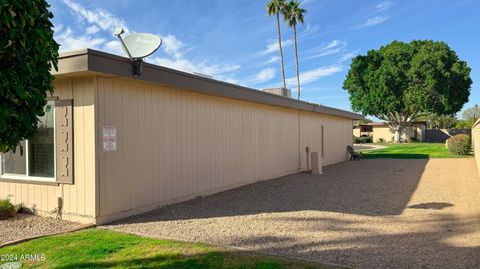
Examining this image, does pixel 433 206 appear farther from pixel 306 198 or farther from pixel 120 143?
pixel 120 143

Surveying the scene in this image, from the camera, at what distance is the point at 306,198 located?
29.4 ft

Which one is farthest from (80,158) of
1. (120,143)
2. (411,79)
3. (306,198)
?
(411,79)

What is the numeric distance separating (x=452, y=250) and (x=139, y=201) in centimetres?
535

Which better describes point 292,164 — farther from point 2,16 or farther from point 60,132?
point 2,16

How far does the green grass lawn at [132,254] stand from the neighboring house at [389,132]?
46.2 m

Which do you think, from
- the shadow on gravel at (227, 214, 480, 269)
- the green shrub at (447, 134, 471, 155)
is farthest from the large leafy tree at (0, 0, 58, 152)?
the green shrub at (447, 134, 471, 155)

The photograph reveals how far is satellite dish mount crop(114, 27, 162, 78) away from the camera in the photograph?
21.6 ft

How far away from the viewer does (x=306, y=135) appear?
51.3 ft

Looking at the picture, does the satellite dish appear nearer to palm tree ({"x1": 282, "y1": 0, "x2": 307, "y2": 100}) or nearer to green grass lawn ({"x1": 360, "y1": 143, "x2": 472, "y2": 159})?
green grass lawn ({"x1": 360, "y1": 143, "x2": 472, "y2": 159})

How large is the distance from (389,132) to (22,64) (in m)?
54.0

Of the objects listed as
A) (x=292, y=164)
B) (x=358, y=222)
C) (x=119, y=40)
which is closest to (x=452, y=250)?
(x=358, y=222)

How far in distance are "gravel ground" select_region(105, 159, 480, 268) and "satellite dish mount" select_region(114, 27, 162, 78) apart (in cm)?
285

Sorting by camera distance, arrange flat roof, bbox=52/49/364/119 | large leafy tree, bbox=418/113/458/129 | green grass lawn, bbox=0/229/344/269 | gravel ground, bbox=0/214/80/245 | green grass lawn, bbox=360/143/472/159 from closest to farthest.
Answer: green grass lawn, bbox=0/229/344/269, gravel ground, bbox=0/214/80/245, flat roof, bbox=52/49/364/119, green grass lawn, bbox=360/143/472/159, large leafy tree, bbox=418/113/458/129

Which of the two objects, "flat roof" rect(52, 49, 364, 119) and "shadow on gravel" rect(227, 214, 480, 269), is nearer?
"shadow on gravel" rect(227, 214, 480, 269)
